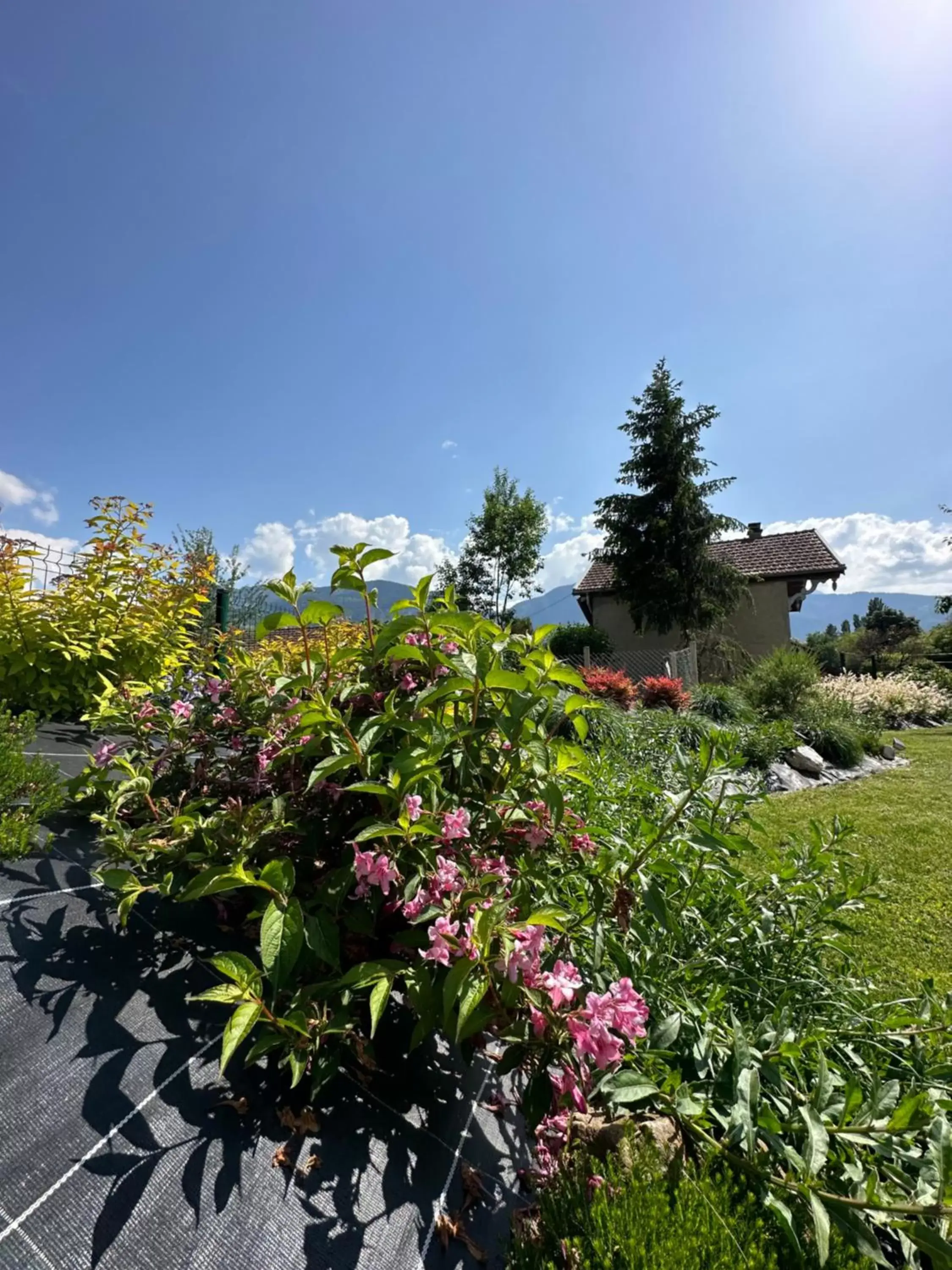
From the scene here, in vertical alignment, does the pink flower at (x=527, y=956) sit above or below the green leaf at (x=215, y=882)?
below

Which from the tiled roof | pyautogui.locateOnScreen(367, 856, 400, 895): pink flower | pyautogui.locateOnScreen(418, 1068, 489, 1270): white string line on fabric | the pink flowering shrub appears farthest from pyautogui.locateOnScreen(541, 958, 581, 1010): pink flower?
the tiled roof

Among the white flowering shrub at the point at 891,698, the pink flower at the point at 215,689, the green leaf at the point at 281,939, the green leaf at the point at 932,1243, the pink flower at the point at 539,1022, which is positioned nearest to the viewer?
the green leaf at the point at 932,1243

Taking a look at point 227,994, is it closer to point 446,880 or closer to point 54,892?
point 446,880

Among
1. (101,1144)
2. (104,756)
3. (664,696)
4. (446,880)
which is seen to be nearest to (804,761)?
(664,696)

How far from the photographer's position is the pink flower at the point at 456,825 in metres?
1.08

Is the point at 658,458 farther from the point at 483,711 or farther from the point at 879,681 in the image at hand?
the point at 483,711

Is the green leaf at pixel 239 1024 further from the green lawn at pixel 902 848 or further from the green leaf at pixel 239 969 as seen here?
the green lawn at pixel 902 848

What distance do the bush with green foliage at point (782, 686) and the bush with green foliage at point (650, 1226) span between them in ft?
30.0

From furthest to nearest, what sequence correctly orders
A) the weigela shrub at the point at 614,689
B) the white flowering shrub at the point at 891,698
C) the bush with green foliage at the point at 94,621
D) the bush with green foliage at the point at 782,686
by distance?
the white flowering shrub at the point at 891,698, the bush with green foliage at the point at 782,686, the weigela shrub at the point at 614,689, the bush with green foliage at the point at 94,621

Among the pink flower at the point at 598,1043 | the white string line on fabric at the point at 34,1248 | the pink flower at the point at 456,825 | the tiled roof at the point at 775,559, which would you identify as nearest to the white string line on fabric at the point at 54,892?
the white string line on fabric at the point at 34,1248

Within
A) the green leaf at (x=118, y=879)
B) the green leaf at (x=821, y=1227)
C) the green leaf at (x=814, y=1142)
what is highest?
the green leaf at (x=118, y=879)

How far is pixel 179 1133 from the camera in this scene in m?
0.94

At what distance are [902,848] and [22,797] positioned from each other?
576cm

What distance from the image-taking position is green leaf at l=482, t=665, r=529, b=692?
115 centimetres
